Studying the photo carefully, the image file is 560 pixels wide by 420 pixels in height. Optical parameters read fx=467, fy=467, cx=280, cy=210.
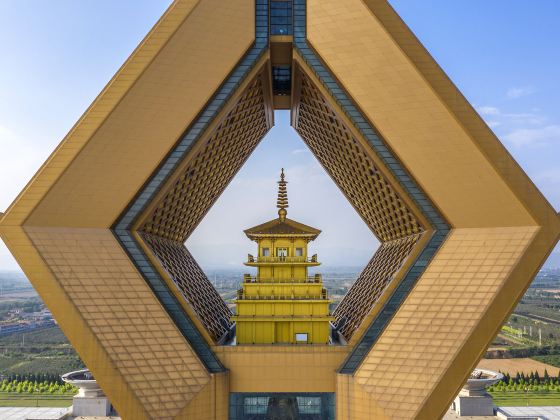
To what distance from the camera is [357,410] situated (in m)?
19.3

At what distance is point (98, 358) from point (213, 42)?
14383 mm

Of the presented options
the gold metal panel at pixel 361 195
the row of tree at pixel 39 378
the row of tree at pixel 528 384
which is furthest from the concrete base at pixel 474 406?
the row of tree at pixel 39 378

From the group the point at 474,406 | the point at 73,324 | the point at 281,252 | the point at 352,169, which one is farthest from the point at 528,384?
the point at 73,324

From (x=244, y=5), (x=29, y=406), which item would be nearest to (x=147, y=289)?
(x=244, y=5)

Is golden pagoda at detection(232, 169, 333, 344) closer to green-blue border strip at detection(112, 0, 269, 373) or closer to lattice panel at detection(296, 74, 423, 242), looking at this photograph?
green-blue border strip at detection(112, 0, 269, 373)

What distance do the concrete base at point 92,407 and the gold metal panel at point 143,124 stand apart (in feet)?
56.7

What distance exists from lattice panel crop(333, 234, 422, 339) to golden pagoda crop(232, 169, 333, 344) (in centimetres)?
241

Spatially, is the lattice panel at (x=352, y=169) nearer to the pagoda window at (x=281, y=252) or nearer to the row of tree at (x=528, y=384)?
the pagoda window at (x=281, y=252)

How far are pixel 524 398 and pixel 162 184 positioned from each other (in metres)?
35.2

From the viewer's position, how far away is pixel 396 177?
21.3 metres

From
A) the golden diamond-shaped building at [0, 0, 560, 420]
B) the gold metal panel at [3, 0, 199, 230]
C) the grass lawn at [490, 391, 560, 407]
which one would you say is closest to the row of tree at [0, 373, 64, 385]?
the golden diamond-shaped building at [0, 0, 560, 420]

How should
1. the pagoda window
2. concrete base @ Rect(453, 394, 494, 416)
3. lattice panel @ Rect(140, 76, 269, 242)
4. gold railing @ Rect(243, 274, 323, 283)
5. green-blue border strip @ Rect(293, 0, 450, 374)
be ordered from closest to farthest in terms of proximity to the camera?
green-blue border strip @ Rect(293, 0, 450, 374), gold railing @ Rect(243, 274, 323, 283), the pagoda window, lattice panel @ Rect(140, 76, 269, 242), concrete base @ Rect(453, 394, 494, 416)

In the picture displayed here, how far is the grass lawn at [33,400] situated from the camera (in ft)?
125

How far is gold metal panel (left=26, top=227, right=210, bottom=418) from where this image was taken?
1864 centimetres
